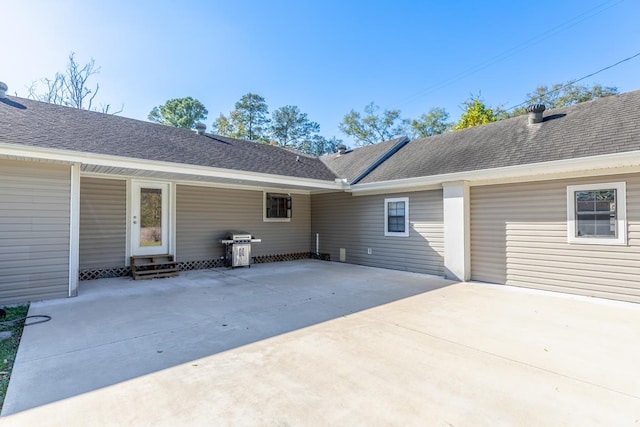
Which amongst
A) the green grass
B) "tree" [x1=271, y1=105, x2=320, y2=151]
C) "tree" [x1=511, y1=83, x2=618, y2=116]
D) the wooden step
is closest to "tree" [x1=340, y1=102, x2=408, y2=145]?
"tree" [x1=271, y1=105, x2=320, y2=151]

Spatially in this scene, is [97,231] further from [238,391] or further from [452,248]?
[452,248]

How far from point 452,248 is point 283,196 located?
5.47 meters

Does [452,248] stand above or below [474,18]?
below

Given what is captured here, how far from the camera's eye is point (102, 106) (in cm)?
1975

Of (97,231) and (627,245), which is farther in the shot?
(97,231)

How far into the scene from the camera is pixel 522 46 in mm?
12719

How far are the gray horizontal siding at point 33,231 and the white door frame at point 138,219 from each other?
2.04 metres

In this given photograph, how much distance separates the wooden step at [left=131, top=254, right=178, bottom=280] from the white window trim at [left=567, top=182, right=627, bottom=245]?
8.34 m

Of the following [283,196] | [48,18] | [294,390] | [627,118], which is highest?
[48,18]

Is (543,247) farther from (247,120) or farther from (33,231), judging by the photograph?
(247,120)

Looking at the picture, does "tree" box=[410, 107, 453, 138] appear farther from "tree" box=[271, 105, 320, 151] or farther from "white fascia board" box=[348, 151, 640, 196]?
"white fascia board" box=[348, 151, 640, 196]

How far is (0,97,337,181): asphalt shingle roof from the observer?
5.52m

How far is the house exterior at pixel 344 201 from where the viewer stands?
5230 mm

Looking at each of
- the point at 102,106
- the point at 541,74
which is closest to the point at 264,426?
the point at 541,74
